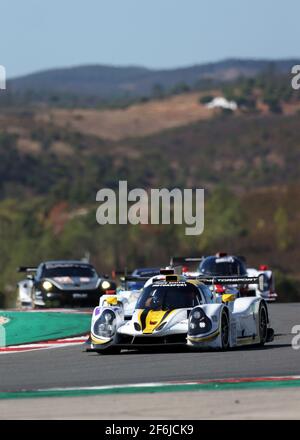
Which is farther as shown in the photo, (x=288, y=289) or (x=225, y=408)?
(x=288, y=289)

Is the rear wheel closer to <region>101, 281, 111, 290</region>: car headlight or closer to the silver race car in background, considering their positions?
the silver race car in background

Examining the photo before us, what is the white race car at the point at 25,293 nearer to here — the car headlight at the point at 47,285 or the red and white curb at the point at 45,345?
the car headlight at the point at 47,285

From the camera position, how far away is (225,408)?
1090 cm

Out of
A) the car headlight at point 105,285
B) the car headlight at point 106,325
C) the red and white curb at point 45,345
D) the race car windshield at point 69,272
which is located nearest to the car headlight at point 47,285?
the race car windshield at point 69,272

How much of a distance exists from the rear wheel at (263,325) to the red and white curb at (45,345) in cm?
284

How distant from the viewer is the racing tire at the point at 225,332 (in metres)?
16.7

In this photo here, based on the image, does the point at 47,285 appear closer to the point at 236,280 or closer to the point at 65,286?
the point at 65,286

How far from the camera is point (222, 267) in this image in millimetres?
30031

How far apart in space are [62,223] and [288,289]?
53418 millimetres

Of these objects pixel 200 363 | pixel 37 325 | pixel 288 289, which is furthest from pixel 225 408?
pixel 288 289

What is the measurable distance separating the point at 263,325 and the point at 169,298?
1499mm

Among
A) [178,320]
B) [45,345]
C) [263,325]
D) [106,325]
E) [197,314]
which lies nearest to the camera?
[197,314]

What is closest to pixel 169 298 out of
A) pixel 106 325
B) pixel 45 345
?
pixel 106 325
